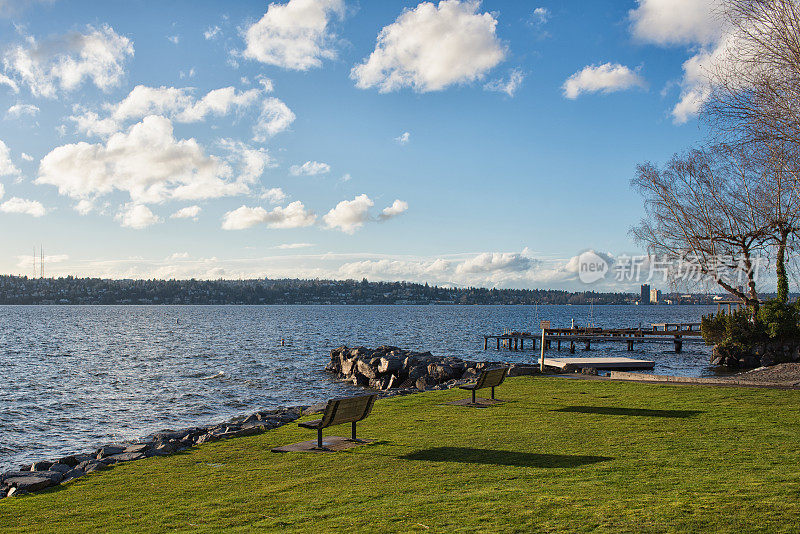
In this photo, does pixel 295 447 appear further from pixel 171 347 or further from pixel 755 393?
pixel 171 347

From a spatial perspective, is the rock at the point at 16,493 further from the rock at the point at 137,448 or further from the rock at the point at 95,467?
the rock at the point at 137,448

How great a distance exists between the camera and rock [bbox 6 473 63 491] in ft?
31.1

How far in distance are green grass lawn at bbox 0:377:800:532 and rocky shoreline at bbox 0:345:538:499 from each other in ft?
2.14

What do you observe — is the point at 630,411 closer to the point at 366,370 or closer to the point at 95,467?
the point at 95,467

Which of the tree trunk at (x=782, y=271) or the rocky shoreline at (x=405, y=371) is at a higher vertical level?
the tree trunk at (x=782, y=271)

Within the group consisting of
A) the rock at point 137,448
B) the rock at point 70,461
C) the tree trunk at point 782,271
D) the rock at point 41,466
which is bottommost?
the rock at point 70,461

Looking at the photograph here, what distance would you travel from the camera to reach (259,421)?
15711 millimetres

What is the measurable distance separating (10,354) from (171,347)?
44.3 feet

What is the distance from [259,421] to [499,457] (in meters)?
7.83

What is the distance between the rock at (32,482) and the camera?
31.1 feet

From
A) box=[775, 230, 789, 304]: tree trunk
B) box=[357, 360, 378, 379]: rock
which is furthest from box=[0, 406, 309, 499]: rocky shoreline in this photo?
box=[775, 230, 789, 304]: tree trunk

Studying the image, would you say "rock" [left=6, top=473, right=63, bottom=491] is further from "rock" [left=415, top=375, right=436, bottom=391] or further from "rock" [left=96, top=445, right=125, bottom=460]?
"rock" [left=415, top=375, right=436, bottom=391]

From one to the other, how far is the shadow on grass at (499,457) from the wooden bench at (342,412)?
4.73 ft

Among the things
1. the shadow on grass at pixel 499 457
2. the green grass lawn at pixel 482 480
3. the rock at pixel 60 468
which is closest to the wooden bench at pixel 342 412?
the green grass lawn at pixel 482 480
